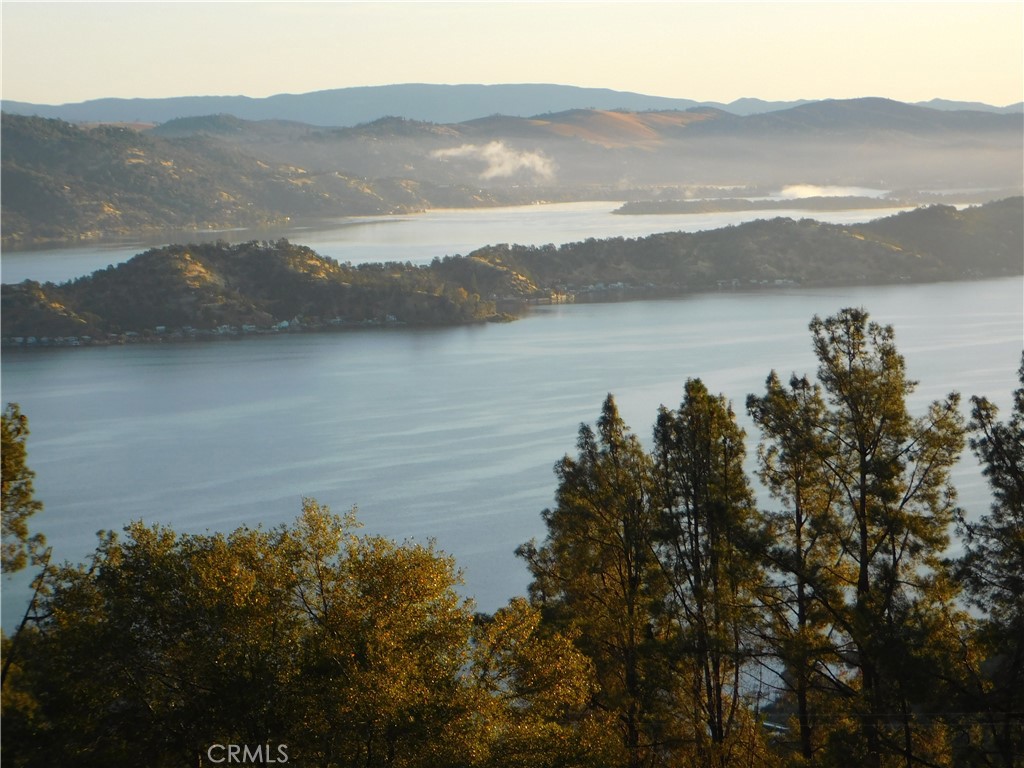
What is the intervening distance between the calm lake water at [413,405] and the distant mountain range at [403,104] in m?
127

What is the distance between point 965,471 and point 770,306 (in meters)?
24.0

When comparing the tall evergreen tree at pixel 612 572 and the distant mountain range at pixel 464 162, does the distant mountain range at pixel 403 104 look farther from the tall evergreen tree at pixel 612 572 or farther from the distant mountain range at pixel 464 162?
the tall evergreen tree at pixel 612 572

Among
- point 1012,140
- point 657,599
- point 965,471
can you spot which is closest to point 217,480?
point 965,471

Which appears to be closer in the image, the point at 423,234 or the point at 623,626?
the point at 623,626

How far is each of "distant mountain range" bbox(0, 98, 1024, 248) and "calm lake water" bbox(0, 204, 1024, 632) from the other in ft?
123

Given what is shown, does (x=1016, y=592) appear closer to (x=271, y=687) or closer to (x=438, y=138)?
(x=271, y=687)

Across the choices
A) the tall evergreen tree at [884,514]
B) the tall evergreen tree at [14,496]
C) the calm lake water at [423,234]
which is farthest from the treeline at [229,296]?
the tall evergreen tree at [884,514]

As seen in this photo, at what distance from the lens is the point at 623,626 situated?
21.7 feet

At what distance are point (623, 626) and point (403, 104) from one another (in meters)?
168

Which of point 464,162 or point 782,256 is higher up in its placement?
point 464,162

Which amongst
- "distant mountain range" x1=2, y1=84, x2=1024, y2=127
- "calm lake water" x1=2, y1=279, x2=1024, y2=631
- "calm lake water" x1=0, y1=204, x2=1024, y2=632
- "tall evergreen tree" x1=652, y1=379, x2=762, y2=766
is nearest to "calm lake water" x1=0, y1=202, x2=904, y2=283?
"calm lake water" x1=0, y1=204, x2=1024, y2=632

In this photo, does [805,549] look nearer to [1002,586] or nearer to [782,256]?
[1002,586]

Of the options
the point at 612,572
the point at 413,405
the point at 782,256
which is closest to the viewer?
the point at 612,572

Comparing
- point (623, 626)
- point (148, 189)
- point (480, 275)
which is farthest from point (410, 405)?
point (148, 189)
